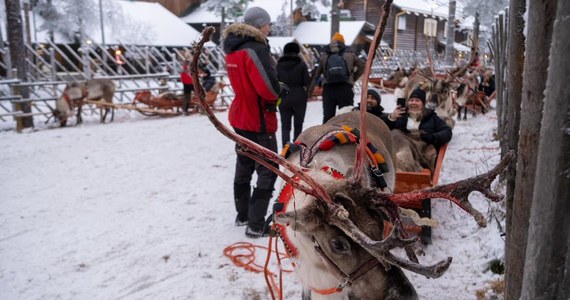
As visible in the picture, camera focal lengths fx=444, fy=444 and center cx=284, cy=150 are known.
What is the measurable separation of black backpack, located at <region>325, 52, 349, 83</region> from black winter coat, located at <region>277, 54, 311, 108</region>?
337 mm

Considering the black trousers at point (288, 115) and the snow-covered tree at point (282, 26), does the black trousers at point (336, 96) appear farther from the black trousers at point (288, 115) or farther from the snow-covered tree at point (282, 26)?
the snow-covered tree at point (282, 26)

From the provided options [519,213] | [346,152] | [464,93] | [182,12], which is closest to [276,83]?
[346,152]

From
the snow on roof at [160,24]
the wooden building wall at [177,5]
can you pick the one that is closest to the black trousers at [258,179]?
the snow on roof at [160,24]

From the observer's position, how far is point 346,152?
317 centimetres

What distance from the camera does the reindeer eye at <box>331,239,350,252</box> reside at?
2.11 meters

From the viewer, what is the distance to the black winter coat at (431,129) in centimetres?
553

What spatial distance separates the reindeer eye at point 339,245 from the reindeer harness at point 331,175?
8 cm

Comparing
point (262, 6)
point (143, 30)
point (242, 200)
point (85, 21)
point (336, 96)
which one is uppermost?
point (262, 6)

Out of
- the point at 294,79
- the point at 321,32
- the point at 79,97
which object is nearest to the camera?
the point at 294,79

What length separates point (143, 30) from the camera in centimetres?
2444

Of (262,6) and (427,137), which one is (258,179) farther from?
(262,6)

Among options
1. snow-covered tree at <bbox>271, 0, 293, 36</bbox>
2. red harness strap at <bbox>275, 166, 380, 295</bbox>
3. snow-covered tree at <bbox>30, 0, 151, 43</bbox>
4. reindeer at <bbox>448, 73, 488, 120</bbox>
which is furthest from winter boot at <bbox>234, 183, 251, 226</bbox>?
snow-covered tree at <bbox>271, 0, 293, 36</bbox>

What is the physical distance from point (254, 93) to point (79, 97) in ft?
28.4

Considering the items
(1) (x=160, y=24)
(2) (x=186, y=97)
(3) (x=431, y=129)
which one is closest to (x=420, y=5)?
(3) (x=431, y=129)
